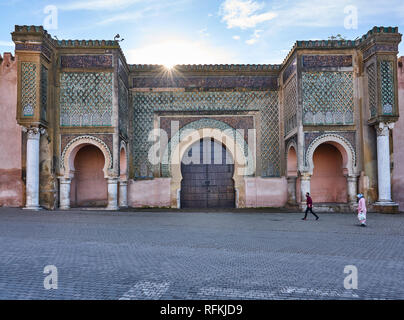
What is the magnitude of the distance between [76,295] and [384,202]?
10707 mm

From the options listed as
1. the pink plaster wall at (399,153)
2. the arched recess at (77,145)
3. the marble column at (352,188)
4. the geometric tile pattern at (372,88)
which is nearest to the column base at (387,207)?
the marble column at (352,188)

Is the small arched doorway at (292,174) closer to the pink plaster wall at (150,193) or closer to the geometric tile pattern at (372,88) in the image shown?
the geometric tile pattern at (372,88)

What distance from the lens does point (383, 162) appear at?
443 inches

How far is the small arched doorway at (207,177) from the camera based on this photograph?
13.5 metres

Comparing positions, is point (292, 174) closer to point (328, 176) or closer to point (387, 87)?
point (328, 176)

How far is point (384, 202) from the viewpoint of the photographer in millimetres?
11172

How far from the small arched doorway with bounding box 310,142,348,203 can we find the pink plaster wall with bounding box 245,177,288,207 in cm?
117

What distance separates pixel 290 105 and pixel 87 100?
7.00 metres

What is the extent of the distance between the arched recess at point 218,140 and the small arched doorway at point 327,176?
270cm

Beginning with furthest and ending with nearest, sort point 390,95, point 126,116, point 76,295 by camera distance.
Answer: point 126,116
point 390,95
point 76,295

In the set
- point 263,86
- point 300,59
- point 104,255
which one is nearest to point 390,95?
point 300,59

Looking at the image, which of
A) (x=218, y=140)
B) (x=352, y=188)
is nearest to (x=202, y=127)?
(x=218, y=140)
